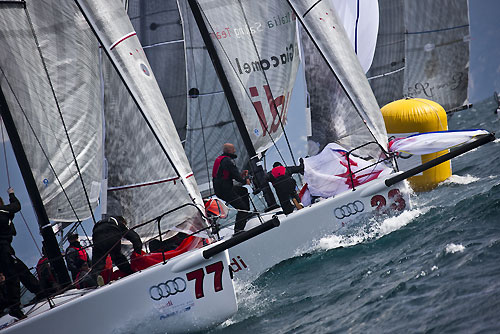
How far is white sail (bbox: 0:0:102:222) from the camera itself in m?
9.14

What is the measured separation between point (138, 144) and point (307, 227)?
8.26 feet

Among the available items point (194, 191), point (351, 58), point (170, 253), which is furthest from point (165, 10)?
point (170, 253)

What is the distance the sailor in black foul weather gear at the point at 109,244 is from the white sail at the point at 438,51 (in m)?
12.0

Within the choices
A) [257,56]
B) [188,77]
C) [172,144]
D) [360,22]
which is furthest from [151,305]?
[188,77]

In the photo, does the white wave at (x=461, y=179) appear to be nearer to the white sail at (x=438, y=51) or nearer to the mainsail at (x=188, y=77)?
the mainsail at (x=188, y=77)

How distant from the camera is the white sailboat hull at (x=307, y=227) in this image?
28.9 ft

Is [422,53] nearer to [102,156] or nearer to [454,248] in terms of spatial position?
[102,156]

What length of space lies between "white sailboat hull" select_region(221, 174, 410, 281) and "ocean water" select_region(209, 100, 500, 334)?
0.44ft

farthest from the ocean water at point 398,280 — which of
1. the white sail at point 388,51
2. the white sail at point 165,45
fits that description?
the white sail at point 388,51

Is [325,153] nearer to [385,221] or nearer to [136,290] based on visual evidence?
[385,221]

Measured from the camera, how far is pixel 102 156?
9117 millimetres

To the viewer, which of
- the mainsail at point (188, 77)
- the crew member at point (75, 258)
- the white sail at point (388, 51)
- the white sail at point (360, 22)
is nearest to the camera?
the crew member at point (75, 258)

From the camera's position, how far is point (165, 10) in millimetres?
14125

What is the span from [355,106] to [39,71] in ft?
15.4
